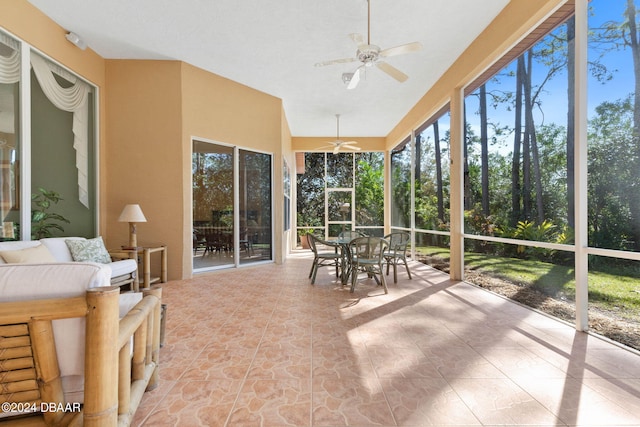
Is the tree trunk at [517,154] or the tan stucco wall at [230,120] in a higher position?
the tan stucco wall at [230,120]

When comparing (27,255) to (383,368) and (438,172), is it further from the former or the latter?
(438,172)

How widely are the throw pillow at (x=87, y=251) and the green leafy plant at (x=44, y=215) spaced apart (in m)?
0.44

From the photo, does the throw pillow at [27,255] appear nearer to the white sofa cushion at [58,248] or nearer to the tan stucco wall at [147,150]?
the white sofa cushion at [58,248]

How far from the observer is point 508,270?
3.93 metres

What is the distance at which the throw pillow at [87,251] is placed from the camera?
3.67 metres

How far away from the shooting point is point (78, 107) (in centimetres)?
449

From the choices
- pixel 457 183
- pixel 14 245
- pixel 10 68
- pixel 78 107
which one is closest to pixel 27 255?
pixel 14 245

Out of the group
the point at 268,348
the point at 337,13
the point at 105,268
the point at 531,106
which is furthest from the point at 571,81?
the point at 105,268

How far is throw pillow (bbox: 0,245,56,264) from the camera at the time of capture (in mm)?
2736

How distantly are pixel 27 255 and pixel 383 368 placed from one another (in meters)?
3.41

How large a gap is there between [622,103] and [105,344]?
3.85m

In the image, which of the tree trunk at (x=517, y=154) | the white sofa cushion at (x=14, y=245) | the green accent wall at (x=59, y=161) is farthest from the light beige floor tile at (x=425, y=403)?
the green accent wall at (x=59, y=161)

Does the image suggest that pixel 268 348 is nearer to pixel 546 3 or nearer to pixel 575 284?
pixel 575 284

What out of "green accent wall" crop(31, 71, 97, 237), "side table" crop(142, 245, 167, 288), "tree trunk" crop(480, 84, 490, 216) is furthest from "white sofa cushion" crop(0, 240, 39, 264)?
"tree trunk" crop(480, 84, 490, 216)
